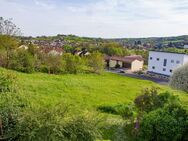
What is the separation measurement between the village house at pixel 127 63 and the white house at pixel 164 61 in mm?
4111

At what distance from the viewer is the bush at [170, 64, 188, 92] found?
17719mm

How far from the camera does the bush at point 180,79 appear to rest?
58.1 feet

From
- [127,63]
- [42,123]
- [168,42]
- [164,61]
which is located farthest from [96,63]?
[168,42]

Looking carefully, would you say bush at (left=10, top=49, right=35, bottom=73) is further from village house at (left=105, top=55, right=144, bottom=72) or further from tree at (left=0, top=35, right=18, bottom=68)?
village house at (left=105, top=55, right=144, bottom=72)

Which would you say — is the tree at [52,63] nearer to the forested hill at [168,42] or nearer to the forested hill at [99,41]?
the forested hill at [99,41]

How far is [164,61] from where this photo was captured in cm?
4725

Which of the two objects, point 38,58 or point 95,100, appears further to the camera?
point 38,58

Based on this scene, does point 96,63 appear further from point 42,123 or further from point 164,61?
point 42,123

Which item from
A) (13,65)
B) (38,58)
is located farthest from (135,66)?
(13,65)

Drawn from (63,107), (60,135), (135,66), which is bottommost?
(135,66)

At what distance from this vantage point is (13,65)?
3400 centimetres

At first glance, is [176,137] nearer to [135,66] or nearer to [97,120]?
[97,120]

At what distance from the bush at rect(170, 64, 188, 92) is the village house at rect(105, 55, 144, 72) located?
1369 inches

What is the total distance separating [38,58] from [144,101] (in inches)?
1043
